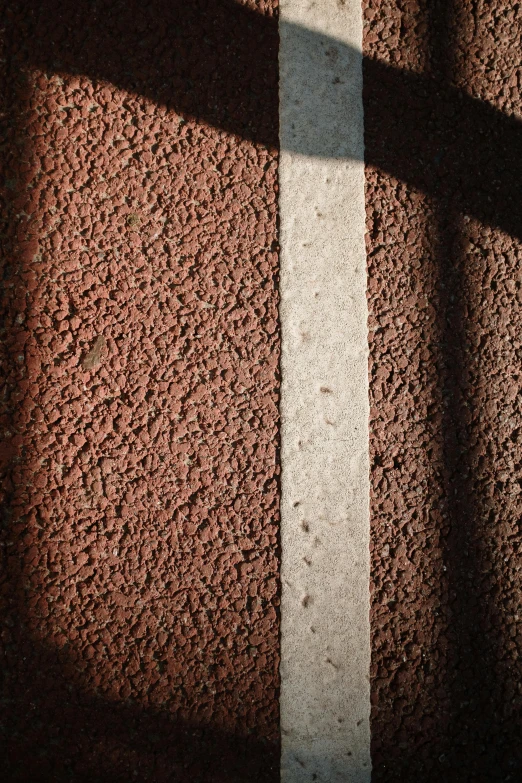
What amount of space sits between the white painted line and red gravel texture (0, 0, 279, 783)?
0.06m

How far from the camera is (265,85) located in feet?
5.75

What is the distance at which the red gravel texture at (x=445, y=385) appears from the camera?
169cm

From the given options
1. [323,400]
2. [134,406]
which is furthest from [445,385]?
[134,406]

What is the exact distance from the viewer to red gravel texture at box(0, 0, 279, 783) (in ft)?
5.29

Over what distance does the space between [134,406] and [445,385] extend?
0.89 meters

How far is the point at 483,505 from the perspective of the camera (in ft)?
5.74

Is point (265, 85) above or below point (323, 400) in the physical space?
above

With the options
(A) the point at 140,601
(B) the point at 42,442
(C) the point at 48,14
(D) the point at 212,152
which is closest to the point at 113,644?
(A) the point at 140,601

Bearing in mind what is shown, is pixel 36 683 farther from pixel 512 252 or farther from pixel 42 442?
pixel 512 252

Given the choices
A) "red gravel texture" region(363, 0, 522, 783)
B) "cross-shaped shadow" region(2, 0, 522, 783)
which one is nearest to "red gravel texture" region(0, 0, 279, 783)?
"cross-shaped shadow" region(2, 0, 522, 783)

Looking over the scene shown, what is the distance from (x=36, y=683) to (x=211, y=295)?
1.14 meters

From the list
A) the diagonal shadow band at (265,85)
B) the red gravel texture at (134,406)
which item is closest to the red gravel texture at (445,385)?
the diagonal shadow band at (265,85)

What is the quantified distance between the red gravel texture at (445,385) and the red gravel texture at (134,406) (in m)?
0.33

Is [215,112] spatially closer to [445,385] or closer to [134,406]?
[134,406]
